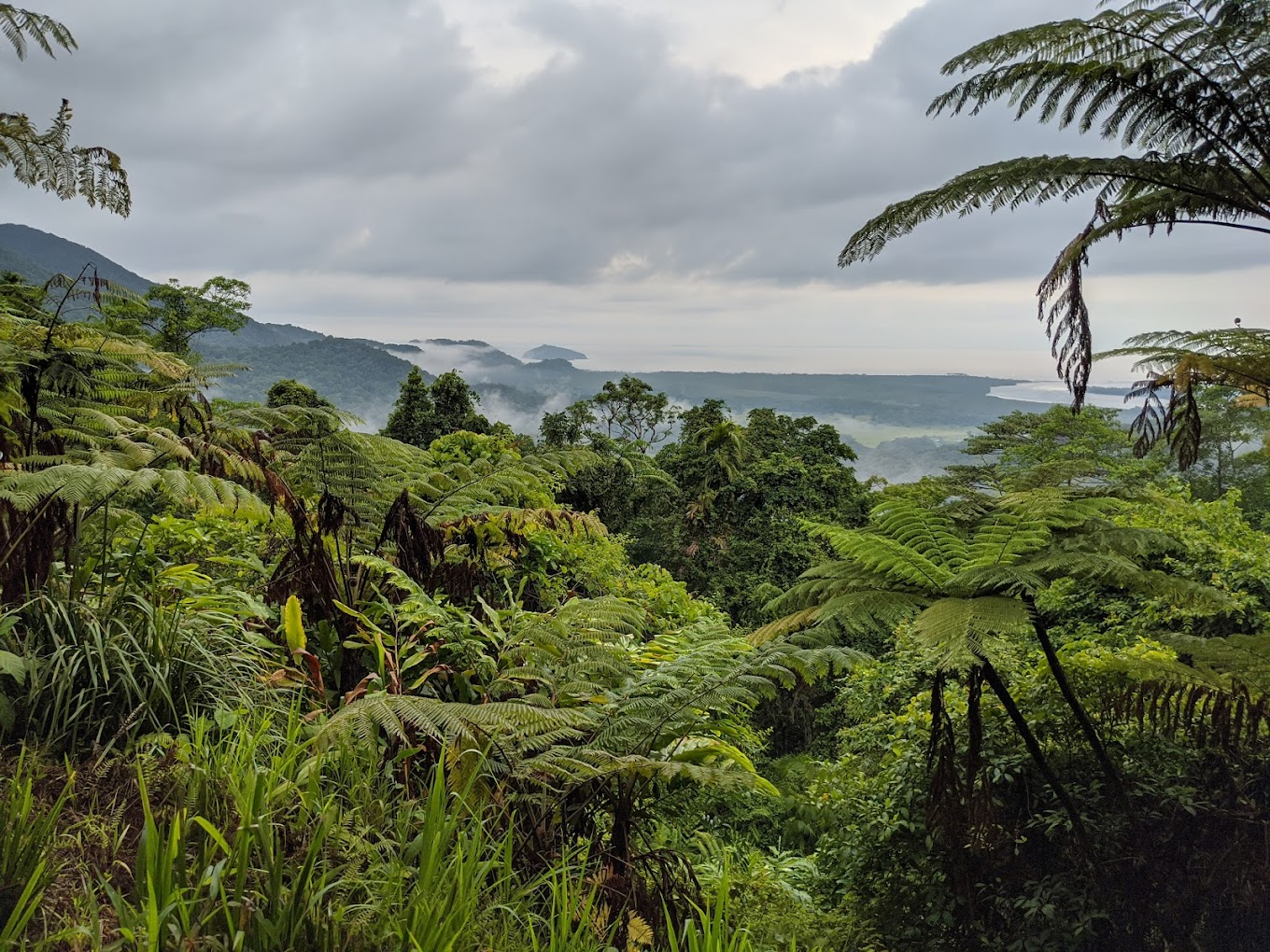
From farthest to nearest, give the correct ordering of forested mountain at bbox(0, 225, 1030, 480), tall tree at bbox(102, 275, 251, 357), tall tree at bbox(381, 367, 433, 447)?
forested mountain at bbox(0, 225, 1030, 480) → tall tree at bbox(102, 275, 251, 357) → tall tree at bbox(381, 367, 433, 447)

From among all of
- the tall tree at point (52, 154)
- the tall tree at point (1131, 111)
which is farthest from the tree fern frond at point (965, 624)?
the tall tree at point (52, 154)

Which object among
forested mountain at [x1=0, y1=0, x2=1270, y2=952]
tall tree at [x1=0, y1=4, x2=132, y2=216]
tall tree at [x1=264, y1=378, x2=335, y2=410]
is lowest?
forested mountain at [x1=0, y1=0, x2=1270, y2=952]

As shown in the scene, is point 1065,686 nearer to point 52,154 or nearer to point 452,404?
point 52,154

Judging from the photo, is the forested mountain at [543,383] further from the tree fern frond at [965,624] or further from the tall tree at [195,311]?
the tree fern frond at [965,624]

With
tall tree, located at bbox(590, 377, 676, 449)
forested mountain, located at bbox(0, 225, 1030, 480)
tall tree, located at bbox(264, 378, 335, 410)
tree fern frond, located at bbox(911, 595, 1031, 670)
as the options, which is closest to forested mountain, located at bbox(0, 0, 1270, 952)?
A: tree fern frond, located at bbox(911, 595, 1031, 670)

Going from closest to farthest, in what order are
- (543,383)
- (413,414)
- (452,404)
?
1. (413,414)
2. (452,404)
3. (543,383)

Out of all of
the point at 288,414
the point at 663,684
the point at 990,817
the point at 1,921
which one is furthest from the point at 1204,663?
the point at 288,414

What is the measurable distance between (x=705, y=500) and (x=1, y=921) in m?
16.4

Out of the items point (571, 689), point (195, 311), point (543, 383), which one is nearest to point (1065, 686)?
point (571, 689)

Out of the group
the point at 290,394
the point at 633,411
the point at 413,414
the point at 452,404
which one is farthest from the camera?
the point at 633,411

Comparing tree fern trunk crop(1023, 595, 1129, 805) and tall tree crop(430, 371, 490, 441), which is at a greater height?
tall tree crop(430, 371, 490, 441)

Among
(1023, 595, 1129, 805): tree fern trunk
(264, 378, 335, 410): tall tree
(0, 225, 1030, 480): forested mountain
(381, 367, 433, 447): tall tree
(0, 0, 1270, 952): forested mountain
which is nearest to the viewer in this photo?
(0, 0, 1270, 952): forested mountain

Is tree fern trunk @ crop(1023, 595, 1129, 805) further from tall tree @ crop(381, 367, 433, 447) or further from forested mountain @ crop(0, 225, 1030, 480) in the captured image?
forested mountain @ crop(0, 225, 1030, 480)

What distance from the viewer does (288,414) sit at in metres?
3.74
